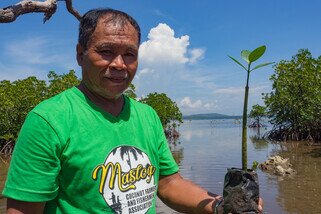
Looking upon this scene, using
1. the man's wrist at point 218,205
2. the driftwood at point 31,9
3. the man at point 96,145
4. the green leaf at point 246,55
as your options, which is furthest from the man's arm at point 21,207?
the driftwood at point 31,9

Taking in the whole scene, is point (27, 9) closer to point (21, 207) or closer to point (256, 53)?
point (21, 207)

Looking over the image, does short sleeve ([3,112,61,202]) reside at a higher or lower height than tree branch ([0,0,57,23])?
lower

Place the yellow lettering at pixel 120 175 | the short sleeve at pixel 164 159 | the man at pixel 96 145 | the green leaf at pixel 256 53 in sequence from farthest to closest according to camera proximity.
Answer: the short sleeve at pixel 164 159, the yellow lettering at pixel 120 175, the man at pixel 96 145, the green leaf at pixel 256 53

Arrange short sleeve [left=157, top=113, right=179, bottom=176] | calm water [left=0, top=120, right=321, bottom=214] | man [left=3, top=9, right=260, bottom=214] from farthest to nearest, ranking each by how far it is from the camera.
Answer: calm water [left=0, top=120, right=321, bottom=214] < short sleeve [left=157, top=113, right=179, bottom=176] < man [left=3, top=9, right=260, bottom=214]

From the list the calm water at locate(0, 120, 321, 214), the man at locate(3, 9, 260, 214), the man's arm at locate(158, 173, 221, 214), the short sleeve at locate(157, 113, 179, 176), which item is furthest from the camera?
the calm water at locate(0, 120, 321, 214)

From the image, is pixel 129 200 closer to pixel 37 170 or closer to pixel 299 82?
pixel 37 170

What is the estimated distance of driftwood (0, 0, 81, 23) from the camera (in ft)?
17.7

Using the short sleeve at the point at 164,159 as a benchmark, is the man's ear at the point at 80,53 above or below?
above

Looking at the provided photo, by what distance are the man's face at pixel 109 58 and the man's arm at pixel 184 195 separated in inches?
27.7

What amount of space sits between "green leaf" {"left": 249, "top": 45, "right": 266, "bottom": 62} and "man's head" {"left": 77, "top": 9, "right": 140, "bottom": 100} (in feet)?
2.25

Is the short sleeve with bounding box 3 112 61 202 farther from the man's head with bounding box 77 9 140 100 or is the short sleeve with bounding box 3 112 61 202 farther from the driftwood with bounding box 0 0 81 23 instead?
the driftwood with bounding box 0 0 81 23

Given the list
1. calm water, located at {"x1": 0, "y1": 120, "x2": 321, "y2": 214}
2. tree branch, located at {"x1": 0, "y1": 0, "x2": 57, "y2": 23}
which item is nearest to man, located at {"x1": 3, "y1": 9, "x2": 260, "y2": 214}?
tree branch, located at {"x1": 0, "y1": 0, "x2": 57, "y2": 23}

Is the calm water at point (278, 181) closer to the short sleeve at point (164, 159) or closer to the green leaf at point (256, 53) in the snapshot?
the short sleeve at point (164, 159)

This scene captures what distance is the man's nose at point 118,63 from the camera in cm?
183
